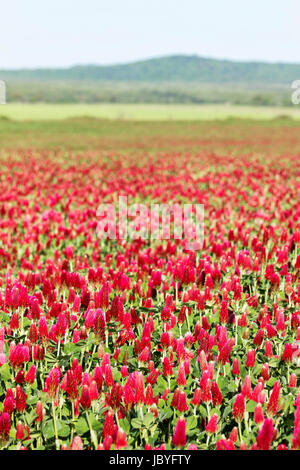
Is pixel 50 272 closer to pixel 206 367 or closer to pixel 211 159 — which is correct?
pixel 206 367

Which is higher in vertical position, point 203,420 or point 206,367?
point 206,367

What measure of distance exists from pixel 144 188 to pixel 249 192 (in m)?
2.71

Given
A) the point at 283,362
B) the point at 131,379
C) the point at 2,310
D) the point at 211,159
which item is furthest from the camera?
the point at 211,159

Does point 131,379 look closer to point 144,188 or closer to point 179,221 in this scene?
point 179,221

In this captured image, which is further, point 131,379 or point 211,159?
point 211,159

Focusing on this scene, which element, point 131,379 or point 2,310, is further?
point 2,310

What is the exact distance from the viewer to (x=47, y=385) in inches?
117

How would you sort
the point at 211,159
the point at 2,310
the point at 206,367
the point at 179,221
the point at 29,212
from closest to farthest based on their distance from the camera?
1. the point at 206,367
2. the point at 2,310
3. the point at 179,221
4. the point at 29,212
5. the point at 211,159

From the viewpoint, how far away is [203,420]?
308cm
